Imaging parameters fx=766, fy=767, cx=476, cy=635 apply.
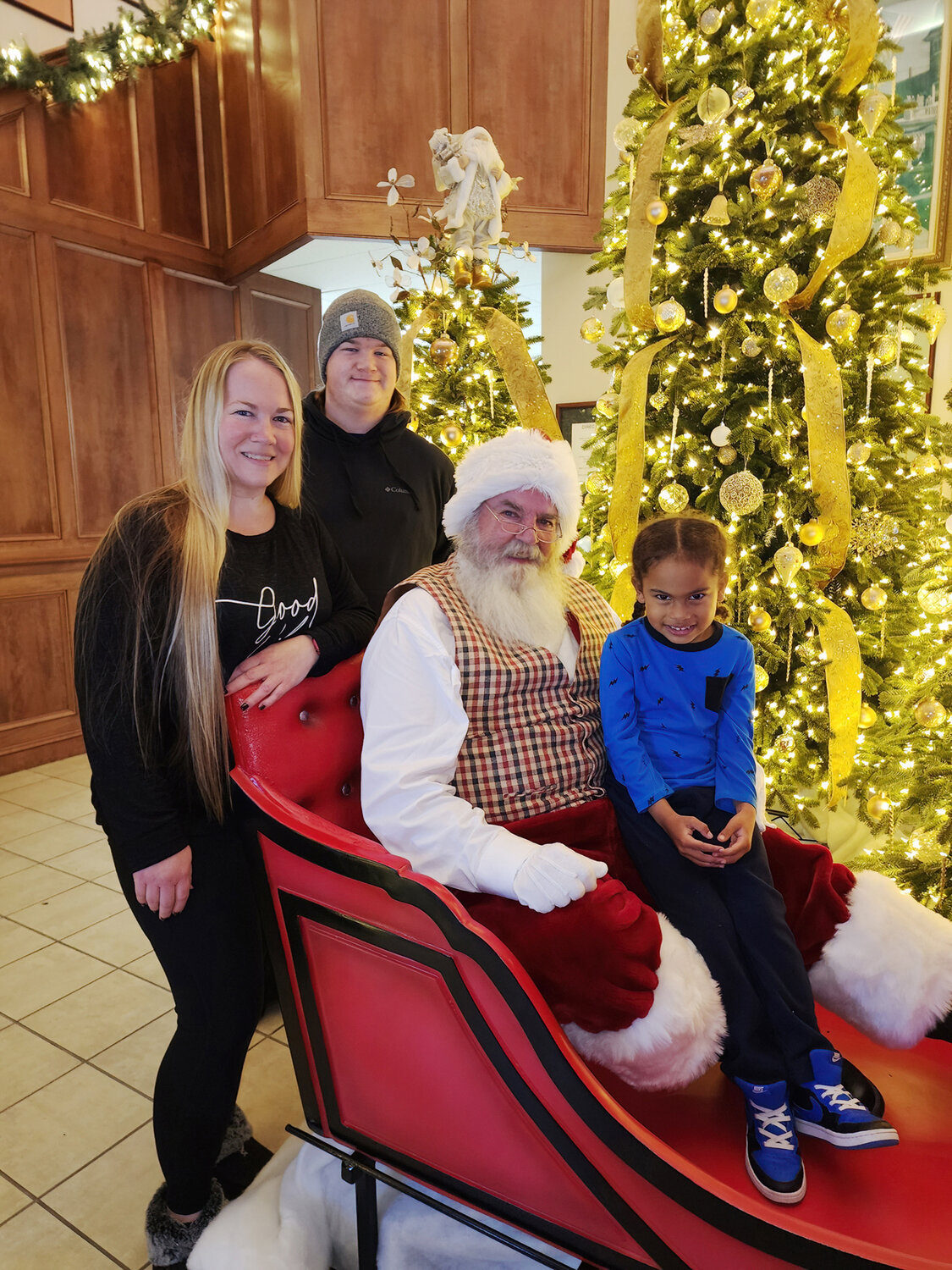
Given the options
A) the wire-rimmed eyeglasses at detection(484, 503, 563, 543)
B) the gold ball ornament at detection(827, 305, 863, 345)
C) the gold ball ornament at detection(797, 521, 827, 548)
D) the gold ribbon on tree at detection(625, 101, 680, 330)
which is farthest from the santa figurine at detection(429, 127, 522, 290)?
the wire-rimmed eyeglasses at detection(484, 503, 563, 543)

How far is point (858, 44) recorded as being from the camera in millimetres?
2535

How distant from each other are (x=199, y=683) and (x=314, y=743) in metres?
0.27

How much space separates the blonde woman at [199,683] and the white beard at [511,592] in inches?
11.4

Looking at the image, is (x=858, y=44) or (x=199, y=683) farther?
(x=858, y=44)

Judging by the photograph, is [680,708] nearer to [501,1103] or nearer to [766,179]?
[501,1103]

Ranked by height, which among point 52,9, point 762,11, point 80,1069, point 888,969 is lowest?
point 80,1069

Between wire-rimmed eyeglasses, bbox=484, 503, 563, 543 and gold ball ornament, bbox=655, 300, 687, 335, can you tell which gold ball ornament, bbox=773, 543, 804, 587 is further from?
wire-rimmed eyeglasses, bbox=484, 503, 563, 543

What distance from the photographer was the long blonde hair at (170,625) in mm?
1333

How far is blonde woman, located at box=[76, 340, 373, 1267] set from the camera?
4.41 feet

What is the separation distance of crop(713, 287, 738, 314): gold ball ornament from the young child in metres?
1.45

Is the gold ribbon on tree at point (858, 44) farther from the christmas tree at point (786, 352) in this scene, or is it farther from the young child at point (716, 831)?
the young child at point (716, 831)

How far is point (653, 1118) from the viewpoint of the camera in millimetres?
1303

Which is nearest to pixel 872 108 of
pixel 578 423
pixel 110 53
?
pixel 578 423

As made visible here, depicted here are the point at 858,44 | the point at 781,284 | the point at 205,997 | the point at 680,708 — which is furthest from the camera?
the point at 781,284
